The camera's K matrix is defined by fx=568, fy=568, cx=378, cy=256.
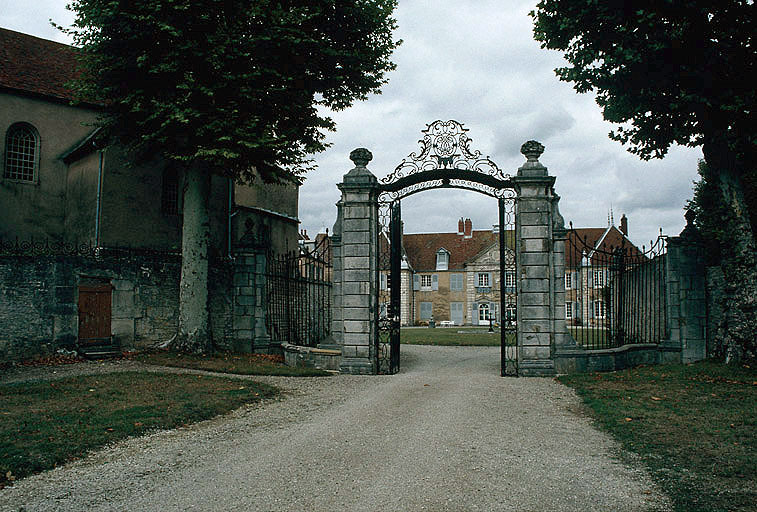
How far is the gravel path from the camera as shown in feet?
15.0

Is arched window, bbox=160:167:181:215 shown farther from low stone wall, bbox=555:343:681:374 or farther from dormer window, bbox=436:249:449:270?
dormer window, bbox=436:249:449:270

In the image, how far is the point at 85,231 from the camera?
62.2ft

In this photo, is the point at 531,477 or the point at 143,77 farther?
the point at 143,77

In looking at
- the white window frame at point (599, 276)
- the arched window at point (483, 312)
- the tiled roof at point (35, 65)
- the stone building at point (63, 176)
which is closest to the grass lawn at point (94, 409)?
the white window frame at point (599, 276)

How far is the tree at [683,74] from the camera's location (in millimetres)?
11234

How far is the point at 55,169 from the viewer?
64.8 feet

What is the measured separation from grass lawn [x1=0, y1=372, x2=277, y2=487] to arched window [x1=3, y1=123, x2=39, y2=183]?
11.2m

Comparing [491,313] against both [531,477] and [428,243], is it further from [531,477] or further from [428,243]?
[531,477]

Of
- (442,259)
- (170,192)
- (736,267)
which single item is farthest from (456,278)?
(736,267)

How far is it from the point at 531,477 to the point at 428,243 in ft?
159

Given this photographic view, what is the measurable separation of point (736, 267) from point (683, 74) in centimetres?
410

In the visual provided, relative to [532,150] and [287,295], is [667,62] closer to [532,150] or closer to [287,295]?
[532,150]

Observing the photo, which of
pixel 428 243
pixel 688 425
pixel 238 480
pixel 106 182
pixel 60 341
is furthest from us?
pixel 428 243

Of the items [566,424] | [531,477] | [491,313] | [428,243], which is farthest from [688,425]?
[428,243]
